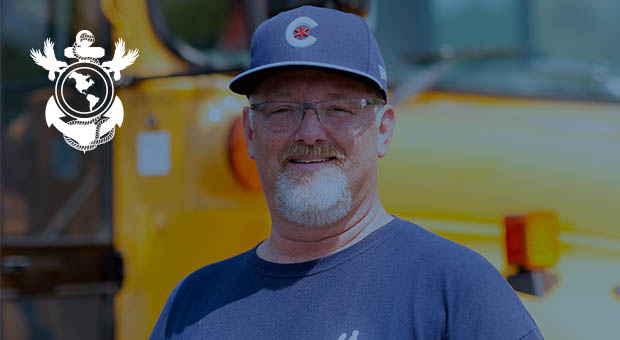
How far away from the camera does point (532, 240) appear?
6.05ft

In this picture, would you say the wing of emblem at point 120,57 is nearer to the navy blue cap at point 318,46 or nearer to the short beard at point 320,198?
the navy blue cap at point 318,46

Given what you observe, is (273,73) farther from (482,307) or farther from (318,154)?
(482,307)

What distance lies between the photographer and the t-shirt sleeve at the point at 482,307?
1.14 meters

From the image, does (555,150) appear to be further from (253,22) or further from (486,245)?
(253,22)

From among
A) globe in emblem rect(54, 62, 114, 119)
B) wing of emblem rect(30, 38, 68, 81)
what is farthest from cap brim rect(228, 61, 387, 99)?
wing of emblem rect(30, 38, 68, 81)

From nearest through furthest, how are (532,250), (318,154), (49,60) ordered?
1. (318,154)
2. (532,250)
3. (49,60)

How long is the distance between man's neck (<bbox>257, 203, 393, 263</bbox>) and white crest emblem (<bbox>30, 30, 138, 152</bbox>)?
0.93m

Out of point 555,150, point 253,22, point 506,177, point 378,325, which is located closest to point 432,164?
point 506,177

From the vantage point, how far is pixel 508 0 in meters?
2.36

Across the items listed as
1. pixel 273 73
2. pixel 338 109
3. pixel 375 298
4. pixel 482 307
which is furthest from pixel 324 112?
pixel 482 307

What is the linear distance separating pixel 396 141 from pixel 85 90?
1.04m

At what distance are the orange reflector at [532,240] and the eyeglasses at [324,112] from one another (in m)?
0.65

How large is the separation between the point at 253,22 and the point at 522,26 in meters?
0.89

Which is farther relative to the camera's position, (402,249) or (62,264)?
(62,264)
